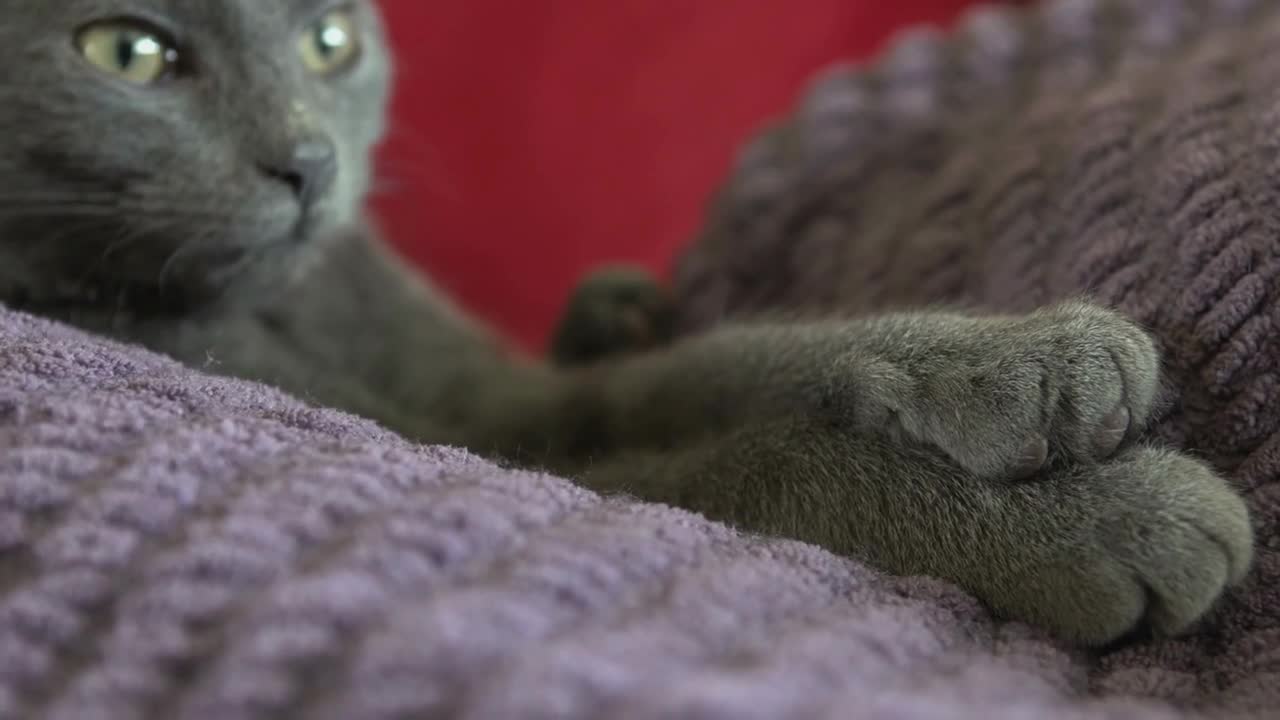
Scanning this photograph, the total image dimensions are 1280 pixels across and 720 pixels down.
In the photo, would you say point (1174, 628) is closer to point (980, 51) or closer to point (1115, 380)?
point (1115, 380)

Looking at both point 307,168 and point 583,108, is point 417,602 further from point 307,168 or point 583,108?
point 583,108

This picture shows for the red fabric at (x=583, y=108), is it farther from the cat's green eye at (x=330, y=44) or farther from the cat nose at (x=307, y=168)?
the cat nose at (x=307, y=168)

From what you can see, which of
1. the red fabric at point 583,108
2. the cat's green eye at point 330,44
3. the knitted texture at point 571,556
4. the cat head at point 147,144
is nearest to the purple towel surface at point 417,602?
the knitted texture at point 571,556

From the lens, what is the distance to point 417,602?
386 millimetres

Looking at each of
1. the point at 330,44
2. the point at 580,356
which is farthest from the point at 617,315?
the point at 330,44

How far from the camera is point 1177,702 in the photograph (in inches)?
19.4

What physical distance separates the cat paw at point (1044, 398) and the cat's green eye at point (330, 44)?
57 centimetres

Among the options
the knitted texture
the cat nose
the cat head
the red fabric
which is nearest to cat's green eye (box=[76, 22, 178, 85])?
the cat head

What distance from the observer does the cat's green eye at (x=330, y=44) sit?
0.88m

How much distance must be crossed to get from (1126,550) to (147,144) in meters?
0.66

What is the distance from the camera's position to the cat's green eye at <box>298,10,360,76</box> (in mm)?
875

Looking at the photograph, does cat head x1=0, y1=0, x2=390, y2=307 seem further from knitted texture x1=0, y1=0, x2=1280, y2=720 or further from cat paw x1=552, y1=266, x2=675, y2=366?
cat paw x1=552, y1=266, x2=675, y2=366

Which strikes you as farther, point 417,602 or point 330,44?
point 330,44

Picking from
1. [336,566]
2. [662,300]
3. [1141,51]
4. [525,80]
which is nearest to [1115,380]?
[336,566]
